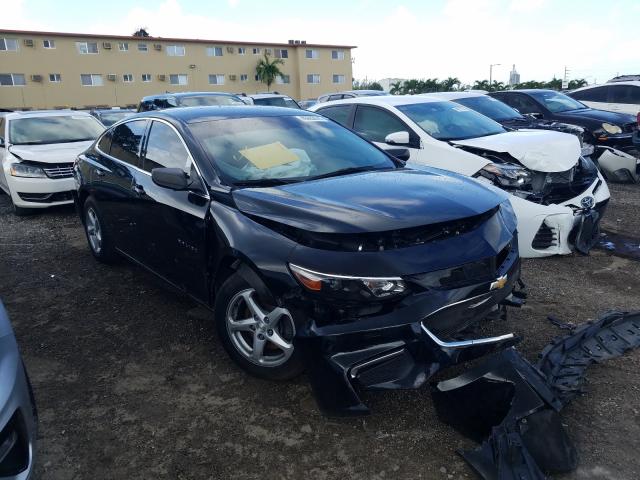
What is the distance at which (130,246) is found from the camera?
439 centimetres

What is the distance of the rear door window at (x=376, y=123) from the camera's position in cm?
631

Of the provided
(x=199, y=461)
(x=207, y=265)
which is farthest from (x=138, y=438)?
(x=207, y=265)

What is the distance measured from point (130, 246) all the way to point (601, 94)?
12479mm

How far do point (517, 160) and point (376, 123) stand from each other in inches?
77.8

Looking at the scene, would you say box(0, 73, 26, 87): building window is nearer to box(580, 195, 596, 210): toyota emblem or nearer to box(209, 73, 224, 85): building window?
box(209, 73, 224, 85): building window

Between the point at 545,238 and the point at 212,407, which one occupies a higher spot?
the point at 545,238

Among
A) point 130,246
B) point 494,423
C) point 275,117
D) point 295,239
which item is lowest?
point 494,423

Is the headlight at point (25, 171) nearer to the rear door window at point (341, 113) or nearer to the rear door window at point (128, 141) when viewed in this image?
the rear door window at point (128, 141)

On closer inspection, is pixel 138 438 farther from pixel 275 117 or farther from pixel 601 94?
pixel 601 94

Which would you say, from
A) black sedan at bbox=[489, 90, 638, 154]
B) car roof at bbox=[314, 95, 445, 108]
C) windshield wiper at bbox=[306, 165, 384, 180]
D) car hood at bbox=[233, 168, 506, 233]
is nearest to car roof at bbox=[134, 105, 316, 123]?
windshield wiper at bbox=[306, 165, 384, 180]

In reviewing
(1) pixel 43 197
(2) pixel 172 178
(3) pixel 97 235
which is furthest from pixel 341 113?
(1) pixel 43 197

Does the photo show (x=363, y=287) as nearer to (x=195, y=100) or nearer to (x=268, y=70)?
(x=195, y=100)

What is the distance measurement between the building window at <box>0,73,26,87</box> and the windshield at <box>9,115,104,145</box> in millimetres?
34555

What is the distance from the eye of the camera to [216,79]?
44375 mm
